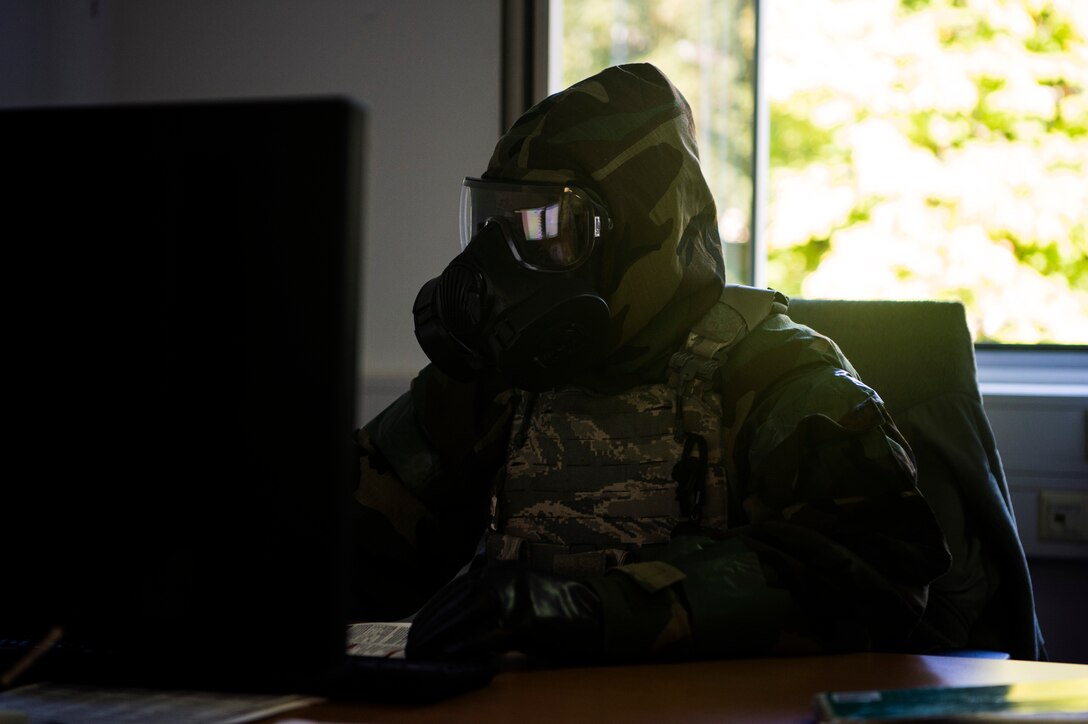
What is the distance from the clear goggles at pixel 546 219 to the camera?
4.12ft

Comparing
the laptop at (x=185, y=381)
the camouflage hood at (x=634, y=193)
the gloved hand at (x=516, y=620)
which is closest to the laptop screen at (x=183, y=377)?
the laptop at (x=185, y=381)

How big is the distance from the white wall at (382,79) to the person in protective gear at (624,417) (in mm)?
865

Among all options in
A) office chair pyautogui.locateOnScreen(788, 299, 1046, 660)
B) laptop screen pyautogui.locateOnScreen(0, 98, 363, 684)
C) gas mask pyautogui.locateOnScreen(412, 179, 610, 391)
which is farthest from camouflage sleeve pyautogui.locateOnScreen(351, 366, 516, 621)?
laptop screen pyautogui.locateOnScreen(0, 98, 363, 684)

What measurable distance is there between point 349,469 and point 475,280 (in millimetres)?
699

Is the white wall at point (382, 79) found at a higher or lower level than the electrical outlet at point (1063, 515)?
higher

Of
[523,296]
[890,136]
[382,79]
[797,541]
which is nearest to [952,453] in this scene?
[797,541]

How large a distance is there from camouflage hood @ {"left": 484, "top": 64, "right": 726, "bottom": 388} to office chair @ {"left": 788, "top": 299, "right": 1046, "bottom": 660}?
0.28 m

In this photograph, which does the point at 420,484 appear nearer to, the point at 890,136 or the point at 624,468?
the point at 624,468

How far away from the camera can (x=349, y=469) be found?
1.81 feet

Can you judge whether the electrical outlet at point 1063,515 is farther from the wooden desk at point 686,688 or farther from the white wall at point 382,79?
the white wall at point 382,79

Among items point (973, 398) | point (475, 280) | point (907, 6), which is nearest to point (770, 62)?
point (907, 6)

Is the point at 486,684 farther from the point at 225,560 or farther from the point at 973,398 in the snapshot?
the point at 973,398

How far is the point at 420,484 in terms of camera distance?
4.62 feet

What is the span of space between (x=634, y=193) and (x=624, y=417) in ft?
0.95
